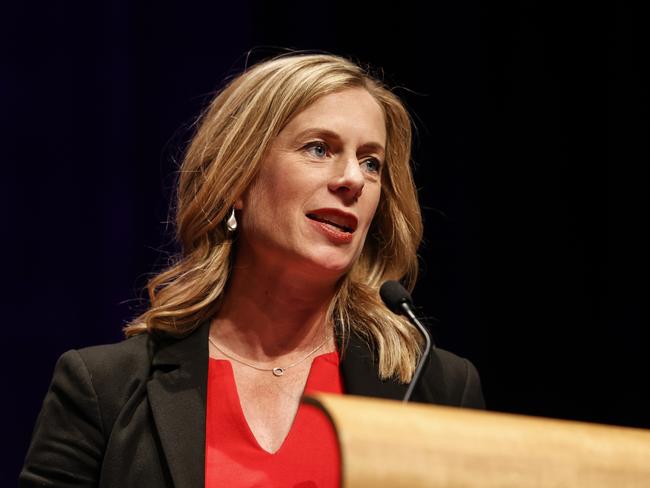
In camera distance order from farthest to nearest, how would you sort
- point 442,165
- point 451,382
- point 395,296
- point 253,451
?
point 442,165 → point 451,382 → point 253,451 → point 395,296

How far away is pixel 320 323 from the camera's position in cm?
229

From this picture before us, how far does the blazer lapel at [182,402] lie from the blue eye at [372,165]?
1.80 feet

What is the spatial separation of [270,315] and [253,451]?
14.5 inches

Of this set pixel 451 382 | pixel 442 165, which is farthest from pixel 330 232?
pixel 442 165

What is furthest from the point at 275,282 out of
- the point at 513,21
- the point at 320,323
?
the point at 513,21

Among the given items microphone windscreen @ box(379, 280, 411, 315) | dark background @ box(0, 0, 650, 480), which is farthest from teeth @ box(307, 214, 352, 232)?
dark background @ box(0, 0, 650, 480)

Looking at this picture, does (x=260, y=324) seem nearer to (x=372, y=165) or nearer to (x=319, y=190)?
(x=319, y=190)

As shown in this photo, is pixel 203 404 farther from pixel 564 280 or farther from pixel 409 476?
pixel 564 280

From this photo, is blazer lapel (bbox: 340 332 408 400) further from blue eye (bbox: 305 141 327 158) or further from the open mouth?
blue eye (bbox: 305 141 327 158)

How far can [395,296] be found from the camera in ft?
5.60

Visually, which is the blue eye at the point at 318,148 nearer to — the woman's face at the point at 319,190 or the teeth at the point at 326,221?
the woman's face at the point at 319,190

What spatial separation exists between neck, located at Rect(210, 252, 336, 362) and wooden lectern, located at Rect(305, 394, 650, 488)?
3.29 feet

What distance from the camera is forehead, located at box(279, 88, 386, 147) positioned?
7.08ft

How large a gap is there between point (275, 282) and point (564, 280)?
143 cm
